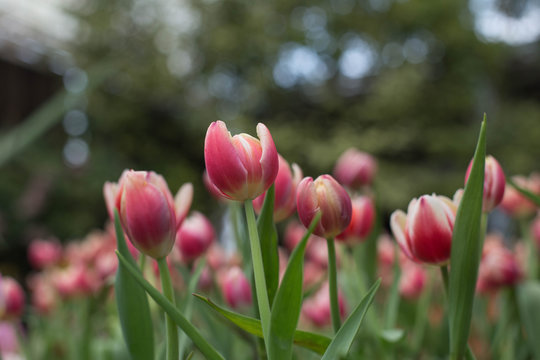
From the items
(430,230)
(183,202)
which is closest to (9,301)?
(183,202)

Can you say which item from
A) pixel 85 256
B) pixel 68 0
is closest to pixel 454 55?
pixel 68 0

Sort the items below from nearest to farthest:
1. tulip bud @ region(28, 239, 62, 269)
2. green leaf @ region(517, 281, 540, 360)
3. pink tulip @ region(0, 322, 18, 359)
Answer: green leaf @ region(517, 281, 540, 360)
pink tulip @ region(0, 322, 18, 359)
tulip bud @ region(28, 239, 62, 269)

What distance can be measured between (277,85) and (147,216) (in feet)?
24.5

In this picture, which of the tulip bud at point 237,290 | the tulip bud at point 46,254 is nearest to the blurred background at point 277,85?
the tulip bud at point 46,254

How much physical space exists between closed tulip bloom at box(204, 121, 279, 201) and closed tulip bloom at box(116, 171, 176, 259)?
33mm

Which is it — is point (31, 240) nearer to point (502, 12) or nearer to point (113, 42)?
point (113, 42)

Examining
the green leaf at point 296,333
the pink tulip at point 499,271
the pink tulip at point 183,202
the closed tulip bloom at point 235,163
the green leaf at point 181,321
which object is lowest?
the pink tulip at point 499,271

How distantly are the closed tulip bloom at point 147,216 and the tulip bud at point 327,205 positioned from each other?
2.7 inches

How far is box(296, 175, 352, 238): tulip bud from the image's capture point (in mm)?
251

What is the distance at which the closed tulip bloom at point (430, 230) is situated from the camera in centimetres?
26

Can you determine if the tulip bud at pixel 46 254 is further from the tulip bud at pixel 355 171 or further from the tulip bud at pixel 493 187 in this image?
the tulip bud at pixel 493 187

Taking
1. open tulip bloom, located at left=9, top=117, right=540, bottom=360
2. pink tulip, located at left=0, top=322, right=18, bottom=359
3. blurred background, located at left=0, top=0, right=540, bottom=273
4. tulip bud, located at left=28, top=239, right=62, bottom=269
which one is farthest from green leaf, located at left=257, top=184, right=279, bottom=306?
blurred background, located at left=0, top=0, right=540, bottom=273

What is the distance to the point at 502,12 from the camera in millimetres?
6695

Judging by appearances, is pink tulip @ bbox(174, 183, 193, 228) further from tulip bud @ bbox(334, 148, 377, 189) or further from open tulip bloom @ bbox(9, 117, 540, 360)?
tulip bud @ bbox(334, 148, 377, 189)
